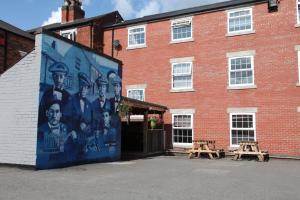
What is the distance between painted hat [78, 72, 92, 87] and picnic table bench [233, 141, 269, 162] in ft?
27.6

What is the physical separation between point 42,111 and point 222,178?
6.57m

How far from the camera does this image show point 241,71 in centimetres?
1952

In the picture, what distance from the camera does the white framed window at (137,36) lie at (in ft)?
75.9

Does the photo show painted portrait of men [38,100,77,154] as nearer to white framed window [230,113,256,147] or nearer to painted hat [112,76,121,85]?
painted hat [112,76,121,85]

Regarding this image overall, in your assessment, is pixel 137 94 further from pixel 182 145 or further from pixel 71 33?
pixel 71 33

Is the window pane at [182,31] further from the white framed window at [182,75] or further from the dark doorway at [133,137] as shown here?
the dark doorway at [133,137]

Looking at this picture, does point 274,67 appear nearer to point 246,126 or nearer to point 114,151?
point 246,126

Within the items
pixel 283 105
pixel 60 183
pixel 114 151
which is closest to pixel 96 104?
pixel 114 151

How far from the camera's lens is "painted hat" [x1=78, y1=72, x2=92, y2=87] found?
1420cm

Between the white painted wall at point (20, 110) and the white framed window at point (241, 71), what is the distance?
38.1 ft

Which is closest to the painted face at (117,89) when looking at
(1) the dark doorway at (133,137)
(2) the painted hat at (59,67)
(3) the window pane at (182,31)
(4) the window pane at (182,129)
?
(1) the dark doorway at (133,137)

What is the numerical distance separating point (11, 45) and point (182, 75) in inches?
411

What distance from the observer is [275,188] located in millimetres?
9250

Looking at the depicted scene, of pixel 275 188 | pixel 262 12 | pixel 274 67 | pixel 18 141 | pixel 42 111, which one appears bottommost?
pixel 275 188
